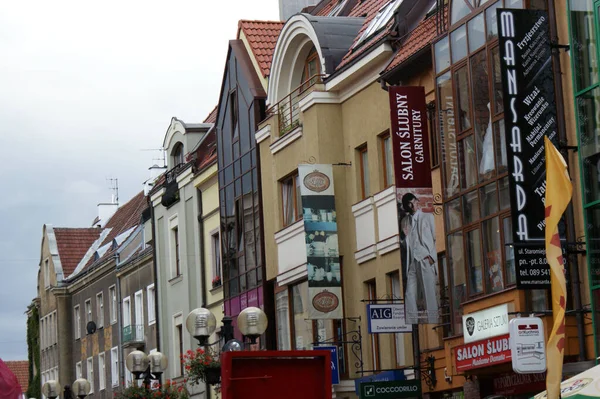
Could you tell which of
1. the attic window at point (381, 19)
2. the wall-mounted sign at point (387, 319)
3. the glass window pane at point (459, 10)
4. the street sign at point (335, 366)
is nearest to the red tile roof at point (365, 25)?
the attic window at point (381, 19)

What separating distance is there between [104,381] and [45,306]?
1147 cm

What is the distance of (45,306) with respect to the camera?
66938 millimetres

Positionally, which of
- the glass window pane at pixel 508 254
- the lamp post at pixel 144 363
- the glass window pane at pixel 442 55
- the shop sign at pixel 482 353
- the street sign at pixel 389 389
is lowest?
the street sign at pixel 389 389

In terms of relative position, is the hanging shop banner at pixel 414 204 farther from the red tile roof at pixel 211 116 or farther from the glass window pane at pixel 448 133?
the red tile roof at pixel 211 116

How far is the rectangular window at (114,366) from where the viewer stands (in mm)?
54625

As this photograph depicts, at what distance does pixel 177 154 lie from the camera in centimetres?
4719

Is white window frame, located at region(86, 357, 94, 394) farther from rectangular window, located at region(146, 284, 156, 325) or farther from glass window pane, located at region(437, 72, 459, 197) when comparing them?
glass window pane, located at region(437, 72, 459, 197)

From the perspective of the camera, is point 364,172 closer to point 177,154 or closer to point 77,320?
point 177,154

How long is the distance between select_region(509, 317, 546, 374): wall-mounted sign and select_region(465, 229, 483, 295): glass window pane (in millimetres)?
4263

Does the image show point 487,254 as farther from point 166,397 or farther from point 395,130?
point 166,397

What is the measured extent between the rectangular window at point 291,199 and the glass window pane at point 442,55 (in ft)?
28.1

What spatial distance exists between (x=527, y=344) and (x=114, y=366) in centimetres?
3682

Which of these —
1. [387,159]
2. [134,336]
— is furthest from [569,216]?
[134,336]

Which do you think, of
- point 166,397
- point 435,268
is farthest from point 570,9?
point 166,397
